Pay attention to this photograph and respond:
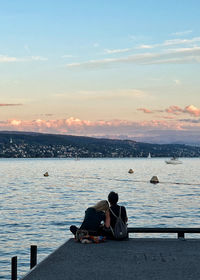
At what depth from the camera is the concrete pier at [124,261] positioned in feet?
34.2

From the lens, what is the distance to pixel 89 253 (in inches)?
509

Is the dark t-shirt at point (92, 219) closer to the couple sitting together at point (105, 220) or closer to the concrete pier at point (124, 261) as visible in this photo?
the couple sitting together at point (105, 220)

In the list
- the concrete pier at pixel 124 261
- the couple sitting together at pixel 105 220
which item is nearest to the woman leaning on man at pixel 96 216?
the couple sitting together at pixel 105 220

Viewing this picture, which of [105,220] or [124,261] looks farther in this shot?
[105,220]

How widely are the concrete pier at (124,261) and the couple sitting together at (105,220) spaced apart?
33cm

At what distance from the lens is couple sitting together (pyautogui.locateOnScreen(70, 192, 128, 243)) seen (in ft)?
45.7

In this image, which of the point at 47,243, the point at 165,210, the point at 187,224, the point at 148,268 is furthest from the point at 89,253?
the point at 165,210

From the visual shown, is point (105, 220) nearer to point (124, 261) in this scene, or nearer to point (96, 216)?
point (96, 216)

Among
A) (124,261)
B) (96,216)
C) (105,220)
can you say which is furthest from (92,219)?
(124,261)

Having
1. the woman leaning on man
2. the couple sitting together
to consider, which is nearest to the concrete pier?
the couple sitting together

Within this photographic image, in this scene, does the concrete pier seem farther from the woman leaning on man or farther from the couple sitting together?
the woman leaning on man

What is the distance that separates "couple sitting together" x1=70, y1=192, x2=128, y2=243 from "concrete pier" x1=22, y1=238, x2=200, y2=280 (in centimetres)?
33

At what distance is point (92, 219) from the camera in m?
14.1

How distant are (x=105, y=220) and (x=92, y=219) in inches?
15.0
